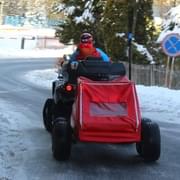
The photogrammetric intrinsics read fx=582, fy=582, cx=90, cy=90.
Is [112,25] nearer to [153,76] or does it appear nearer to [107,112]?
[153,76]

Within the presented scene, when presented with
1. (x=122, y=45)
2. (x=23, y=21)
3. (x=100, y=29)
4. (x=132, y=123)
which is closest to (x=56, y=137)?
(x=132, y=123)

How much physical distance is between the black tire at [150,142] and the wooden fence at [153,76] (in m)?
13.7

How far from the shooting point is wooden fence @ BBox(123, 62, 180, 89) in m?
22.2

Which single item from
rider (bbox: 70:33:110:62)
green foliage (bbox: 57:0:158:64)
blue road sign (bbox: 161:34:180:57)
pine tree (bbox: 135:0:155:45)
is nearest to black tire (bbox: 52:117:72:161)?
rider (bbox: 70:33:110:62)

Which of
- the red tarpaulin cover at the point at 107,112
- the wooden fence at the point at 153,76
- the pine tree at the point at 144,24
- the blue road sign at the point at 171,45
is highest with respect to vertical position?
the pine tree at the point at 144,24

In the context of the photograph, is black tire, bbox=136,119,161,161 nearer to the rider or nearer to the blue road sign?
the rider

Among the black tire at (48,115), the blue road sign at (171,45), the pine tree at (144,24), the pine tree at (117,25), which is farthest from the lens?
the pine tree at (144,24)

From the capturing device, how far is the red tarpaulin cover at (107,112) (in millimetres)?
7859

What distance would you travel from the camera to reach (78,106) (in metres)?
7.98

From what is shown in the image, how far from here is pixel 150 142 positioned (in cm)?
813

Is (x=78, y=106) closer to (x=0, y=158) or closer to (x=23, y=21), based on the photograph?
(x=0, y=158)

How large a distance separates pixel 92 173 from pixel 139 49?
18.2 meters

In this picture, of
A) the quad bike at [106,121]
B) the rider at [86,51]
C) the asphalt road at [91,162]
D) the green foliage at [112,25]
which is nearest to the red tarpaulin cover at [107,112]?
the quad bike at [106,121]

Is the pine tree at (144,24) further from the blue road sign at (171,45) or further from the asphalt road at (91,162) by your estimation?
the asphalt road at (91,162)
